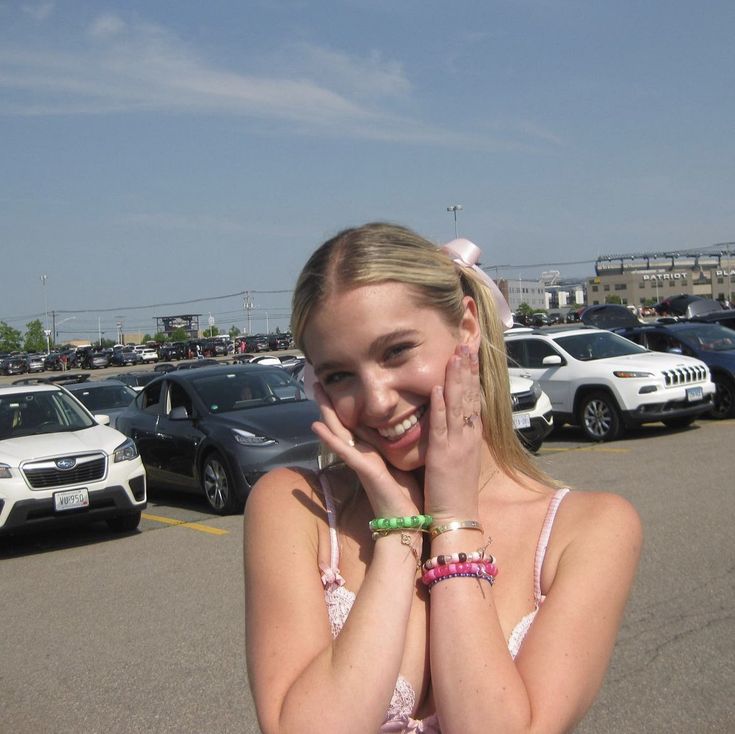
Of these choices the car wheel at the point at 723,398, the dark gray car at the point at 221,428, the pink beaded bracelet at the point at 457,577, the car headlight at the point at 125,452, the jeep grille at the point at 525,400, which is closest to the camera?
the pink beaded bracelet at the point at 457,577

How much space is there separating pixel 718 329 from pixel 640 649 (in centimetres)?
1324

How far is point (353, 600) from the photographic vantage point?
1772mm

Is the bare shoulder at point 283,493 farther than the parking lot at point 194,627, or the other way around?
the parking lot at point 194,627

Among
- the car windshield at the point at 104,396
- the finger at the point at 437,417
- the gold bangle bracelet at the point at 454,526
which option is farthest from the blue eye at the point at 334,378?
the car windshield at the point at 104,396

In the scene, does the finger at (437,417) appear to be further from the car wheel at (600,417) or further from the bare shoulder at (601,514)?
the car wheel at (600,417)

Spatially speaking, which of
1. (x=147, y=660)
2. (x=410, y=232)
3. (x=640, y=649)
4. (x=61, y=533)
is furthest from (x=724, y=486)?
(x=410, y=232)

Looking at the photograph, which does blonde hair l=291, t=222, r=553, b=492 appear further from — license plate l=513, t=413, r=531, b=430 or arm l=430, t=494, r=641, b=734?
license plate l=513, t=413, r=531, b=430

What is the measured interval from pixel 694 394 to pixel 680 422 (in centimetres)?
98

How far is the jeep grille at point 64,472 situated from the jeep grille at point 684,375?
8864 mm

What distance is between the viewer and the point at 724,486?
953cm

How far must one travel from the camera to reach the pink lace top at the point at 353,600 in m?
Answer: 1.66

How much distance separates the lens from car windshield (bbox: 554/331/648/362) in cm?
1516

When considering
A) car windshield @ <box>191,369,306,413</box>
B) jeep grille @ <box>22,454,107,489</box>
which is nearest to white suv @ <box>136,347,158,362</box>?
car windshield @ <box>191,369,306,413</box>

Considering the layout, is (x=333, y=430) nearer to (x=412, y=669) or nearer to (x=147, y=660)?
(x=412, y=669)
